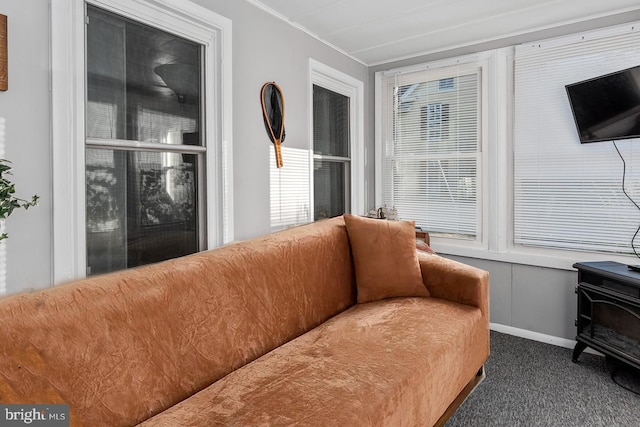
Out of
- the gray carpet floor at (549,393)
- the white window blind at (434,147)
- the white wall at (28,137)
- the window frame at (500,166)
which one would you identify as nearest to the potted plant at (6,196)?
the white wall at (28,137)

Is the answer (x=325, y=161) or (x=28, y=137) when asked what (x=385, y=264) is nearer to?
(x=325, y=161)

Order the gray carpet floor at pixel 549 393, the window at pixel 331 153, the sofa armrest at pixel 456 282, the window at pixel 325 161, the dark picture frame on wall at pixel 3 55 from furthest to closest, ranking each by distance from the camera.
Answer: the window at pixel 331 153 → the window at pixel 325 161 → the sofa armrest at pixel 456 282 → the gray carpet floor at pixel 549 393 → the dark picture frame on wall at pixel 3 55

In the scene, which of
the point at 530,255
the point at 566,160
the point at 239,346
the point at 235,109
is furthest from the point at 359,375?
the point at 566,160

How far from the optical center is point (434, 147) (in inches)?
142

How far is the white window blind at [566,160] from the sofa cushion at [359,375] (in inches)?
53.9

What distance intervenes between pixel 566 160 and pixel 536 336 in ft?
4.80

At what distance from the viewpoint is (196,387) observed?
148 centimetres

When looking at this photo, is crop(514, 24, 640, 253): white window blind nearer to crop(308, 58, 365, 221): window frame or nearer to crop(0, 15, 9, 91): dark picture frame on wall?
crop(308, 58, 365, 221): window frame

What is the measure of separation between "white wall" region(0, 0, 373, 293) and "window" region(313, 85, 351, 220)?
0.94 feet

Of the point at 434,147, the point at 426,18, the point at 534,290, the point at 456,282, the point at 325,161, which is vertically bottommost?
the point at 534,290

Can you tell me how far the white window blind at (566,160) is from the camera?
2719mm

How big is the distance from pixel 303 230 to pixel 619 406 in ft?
6.93

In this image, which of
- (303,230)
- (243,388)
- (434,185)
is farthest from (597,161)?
(243,388)

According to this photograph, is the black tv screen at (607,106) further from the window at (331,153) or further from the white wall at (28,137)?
the white wall at (28,137)
